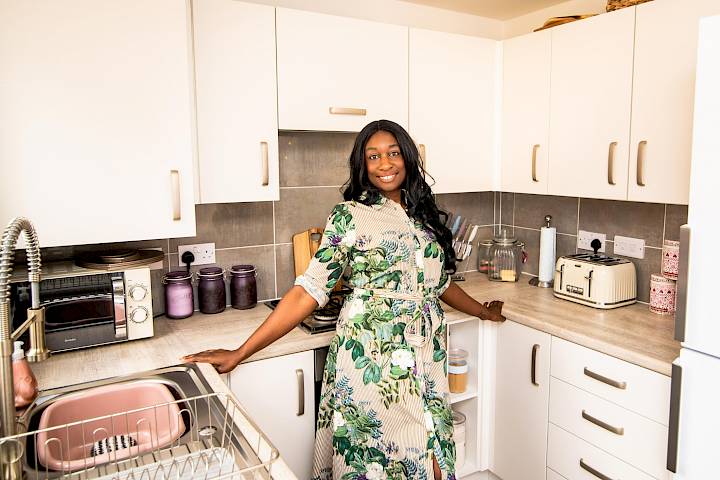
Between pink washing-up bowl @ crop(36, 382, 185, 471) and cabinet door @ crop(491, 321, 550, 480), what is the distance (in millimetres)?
1376

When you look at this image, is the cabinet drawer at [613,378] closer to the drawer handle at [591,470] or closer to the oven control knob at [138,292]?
the drawer handle at [591,470]

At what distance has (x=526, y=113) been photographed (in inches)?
98.7

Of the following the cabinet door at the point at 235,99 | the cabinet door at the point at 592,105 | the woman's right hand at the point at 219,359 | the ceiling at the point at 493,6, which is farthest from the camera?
the ceiling at the point at 493,6

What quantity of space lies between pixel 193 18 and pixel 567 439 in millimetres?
1991

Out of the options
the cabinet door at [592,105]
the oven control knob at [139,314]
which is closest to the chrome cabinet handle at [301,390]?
the oven control knob at [139,314]

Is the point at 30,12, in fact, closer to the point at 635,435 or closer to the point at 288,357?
the point at 288,357

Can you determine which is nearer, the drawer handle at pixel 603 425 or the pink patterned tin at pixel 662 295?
the drawer handle at pixel 603 425

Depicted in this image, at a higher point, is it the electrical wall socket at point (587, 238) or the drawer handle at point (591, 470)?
the electrical wall socket at point (587, 238)

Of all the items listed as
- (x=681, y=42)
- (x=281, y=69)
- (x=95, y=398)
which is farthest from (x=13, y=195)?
(x=681, y=42)

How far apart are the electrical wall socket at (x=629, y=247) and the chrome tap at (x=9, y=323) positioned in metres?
2.19

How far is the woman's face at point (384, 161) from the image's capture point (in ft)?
6.35

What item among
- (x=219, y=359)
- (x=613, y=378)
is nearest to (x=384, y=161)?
(x=219, y=359)

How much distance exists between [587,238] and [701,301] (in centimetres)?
110

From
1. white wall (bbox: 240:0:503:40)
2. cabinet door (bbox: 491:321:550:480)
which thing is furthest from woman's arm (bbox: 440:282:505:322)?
white wall (bbox: 240:0:503:40)
